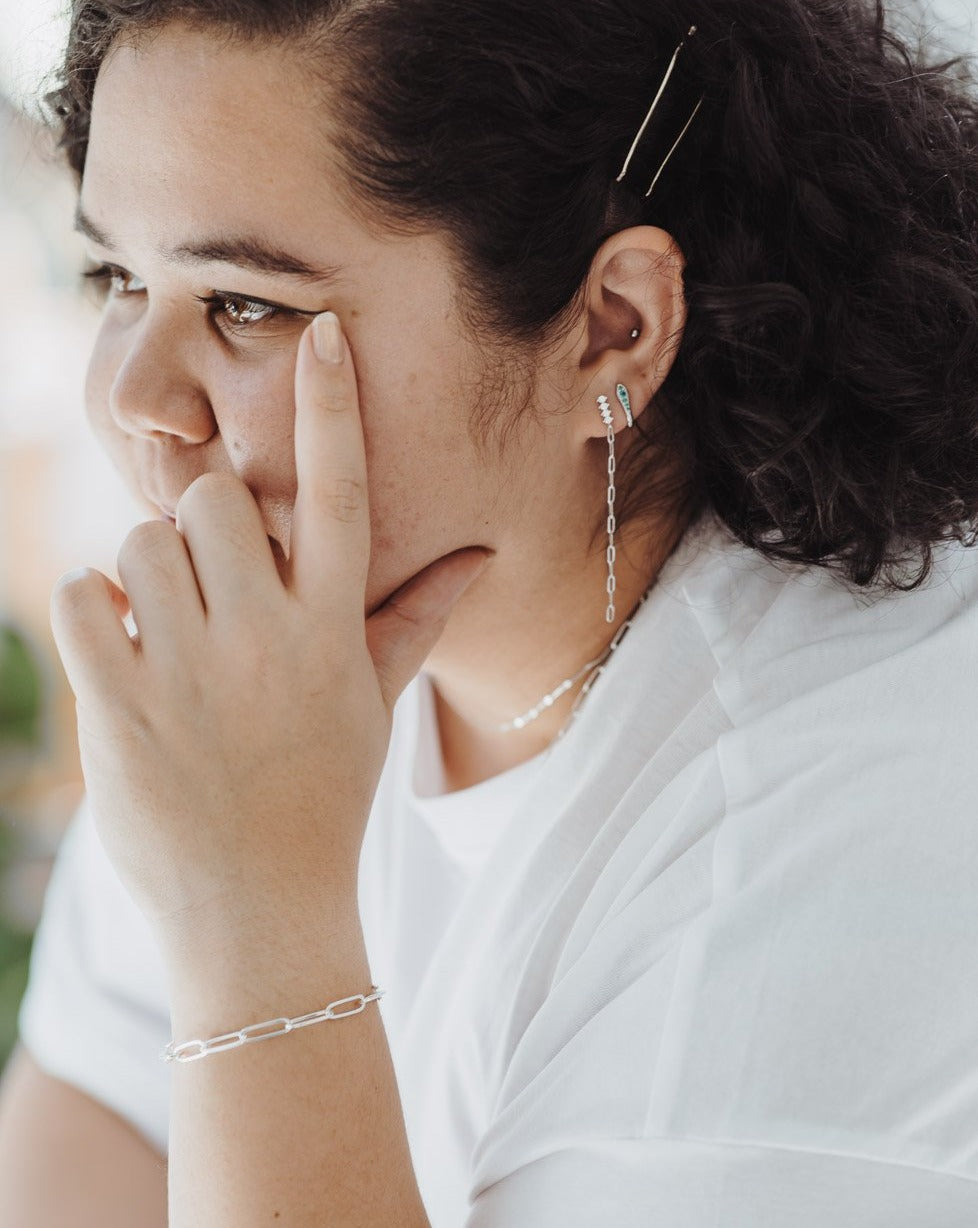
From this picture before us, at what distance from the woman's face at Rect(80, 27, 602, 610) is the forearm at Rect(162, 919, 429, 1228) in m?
0.36

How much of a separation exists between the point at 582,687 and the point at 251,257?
1.86ft

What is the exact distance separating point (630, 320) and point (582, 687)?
0.39m

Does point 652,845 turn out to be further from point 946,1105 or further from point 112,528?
point 112,528

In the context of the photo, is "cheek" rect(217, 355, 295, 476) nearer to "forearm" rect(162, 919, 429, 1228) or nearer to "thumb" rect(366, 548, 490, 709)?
"thumb" rect(366, 548, 490, 709)

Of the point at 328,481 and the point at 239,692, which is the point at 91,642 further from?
the point at 328,481

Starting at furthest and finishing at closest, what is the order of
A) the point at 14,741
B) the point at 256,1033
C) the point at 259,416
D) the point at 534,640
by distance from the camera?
the point at 14,741
the point at 534,640
the point at 259,416
the point at 256,1033

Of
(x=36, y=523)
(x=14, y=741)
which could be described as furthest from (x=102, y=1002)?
(x=36, y=523)

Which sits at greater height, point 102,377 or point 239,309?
point 239,309

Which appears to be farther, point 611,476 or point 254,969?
point 611,476

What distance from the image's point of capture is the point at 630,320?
1198 mm

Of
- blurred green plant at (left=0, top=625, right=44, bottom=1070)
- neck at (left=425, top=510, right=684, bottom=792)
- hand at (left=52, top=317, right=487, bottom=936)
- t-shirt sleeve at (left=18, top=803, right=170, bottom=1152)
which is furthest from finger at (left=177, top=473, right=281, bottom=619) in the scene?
blurred green plant at (left=0, top=625, right=44, bottom=1070)

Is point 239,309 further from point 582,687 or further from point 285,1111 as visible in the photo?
point 285,1111

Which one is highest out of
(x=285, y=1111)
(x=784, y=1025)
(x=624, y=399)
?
(x=624, y=399)

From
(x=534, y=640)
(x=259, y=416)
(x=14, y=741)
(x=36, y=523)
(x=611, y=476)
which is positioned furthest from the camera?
(x=36, y=523)
